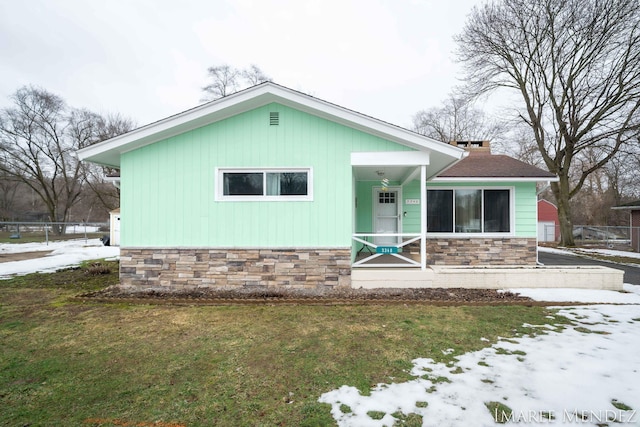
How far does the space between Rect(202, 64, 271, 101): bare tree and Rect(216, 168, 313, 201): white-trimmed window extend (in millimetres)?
19135

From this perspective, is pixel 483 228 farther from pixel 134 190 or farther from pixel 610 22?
pixel 610 22

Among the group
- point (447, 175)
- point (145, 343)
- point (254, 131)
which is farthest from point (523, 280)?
point (145, 343)

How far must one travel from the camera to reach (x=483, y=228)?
29.7ft

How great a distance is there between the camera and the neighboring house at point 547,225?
985 inches

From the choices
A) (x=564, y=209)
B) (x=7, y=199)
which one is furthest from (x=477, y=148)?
(x=7, y=199)

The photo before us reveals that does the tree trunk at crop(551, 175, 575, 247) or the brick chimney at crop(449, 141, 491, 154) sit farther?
the tree trunk at crop(551, 175, 575, 247)

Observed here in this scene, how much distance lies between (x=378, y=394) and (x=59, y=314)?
5520mm

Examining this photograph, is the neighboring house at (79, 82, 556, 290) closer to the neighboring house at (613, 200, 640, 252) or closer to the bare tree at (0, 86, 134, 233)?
the neighboring house at (613, 200, 640, 252)

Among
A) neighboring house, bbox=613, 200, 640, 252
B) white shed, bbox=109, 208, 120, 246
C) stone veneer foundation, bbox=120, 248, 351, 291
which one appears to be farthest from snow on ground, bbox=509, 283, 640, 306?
white shed, bbox=109, 208, 120, 246

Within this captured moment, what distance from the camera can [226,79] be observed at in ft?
76.3

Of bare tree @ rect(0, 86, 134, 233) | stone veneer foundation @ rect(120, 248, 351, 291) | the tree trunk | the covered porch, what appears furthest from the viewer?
bare tree @ rect(0, 86, 134, 233)

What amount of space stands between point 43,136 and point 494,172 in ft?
112

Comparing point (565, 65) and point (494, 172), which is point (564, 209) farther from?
point (494, 172)

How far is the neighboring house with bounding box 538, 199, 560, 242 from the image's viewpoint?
2502 cm
